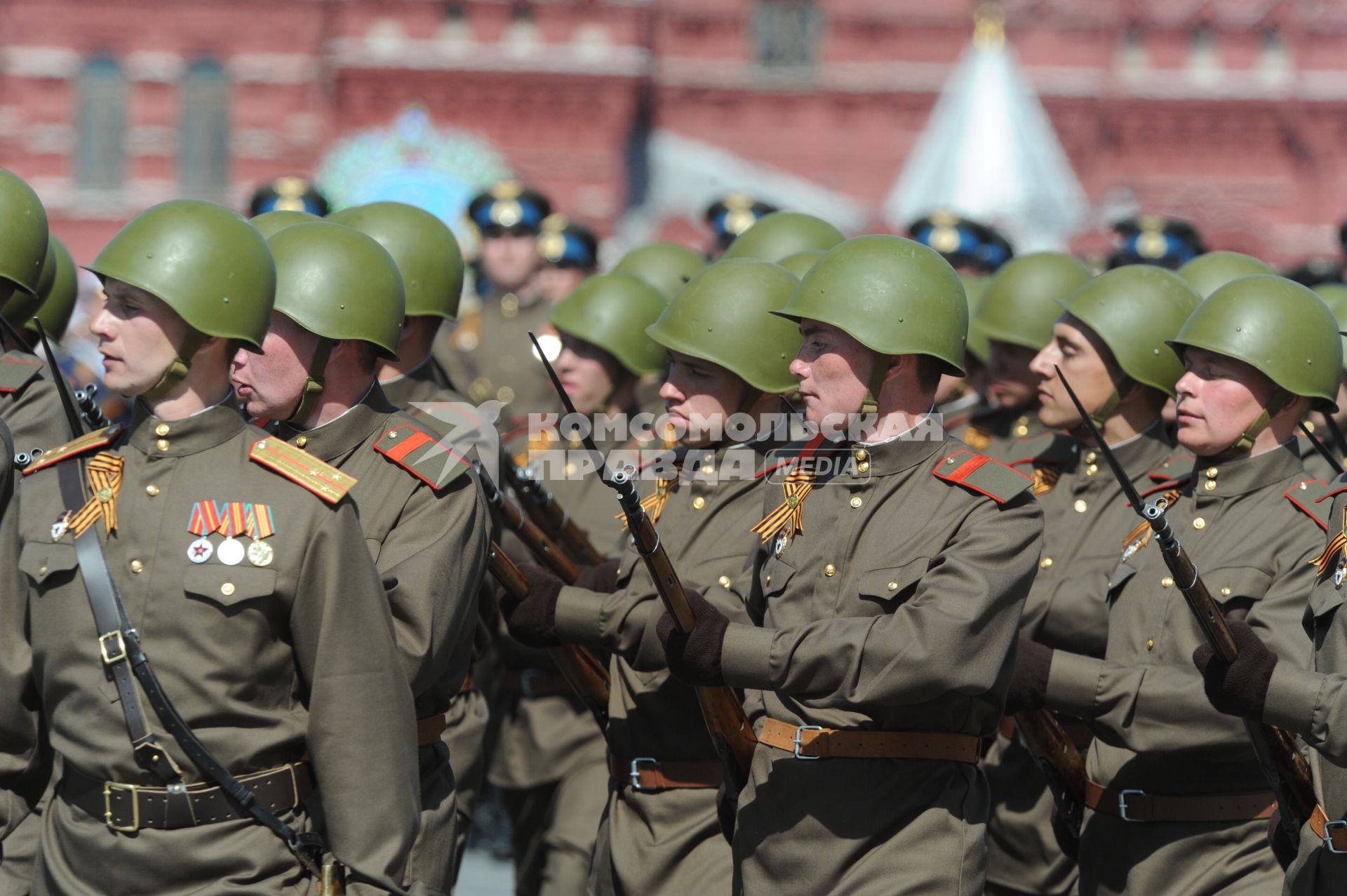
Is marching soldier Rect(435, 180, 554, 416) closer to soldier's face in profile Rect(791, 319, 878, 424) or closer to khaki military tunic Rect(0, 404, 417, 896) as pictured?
soldier's face in profile Rect(791, 319, 878, 424)

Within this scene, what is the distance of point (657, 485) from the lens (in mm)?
6180

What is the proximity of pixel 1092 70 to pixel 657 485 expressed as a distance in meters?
30.8

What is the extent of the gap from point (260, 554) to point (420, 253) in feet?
10.0

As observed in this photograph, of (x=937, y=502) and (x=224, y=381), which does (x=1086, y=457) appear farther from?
(x=224, y=381)

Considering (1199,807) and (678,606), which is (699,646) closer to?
(678,606)

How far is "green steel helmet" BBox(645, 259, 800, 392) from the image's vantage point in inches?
239

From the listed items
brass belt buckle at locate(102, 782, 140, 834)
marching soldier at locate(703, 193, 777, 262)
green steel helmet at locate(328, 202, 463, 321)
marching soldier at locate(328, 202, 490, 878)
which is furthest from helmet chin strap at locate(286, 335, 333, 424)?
marching soldier at locate(703, 193, 777, 262)

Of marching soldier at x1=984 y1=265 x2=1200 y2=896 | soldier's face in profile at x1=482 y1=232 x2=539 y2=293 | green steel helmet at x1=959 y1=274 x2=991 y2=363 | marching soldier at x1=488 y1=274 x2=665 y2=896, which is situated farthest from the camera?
soldier's face in profile at x1=482 y1=232 x2=539 y2=293

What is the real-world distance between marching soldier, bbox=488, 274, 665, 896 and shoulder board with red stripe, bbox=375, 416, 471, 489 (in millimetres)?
1615

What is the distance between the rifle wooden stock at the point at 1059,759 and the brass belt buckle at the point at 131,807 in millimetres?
2469

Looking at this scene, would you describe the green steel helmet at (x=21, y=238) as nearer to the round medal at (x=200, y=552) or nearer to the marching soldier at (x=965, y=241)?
the round medal at (x=200, y=552)

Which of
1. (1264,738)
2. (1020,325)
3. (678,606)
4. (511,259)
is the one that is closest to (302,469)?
(678,606)

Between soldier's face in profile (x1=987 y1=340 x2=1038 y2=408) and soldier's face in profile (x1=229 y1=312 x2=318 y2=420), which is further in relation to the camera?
soldier's face in profile (x1=987 y1=340 x2=1038 y2=408)

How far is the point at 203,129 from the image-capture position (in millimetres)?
34156
